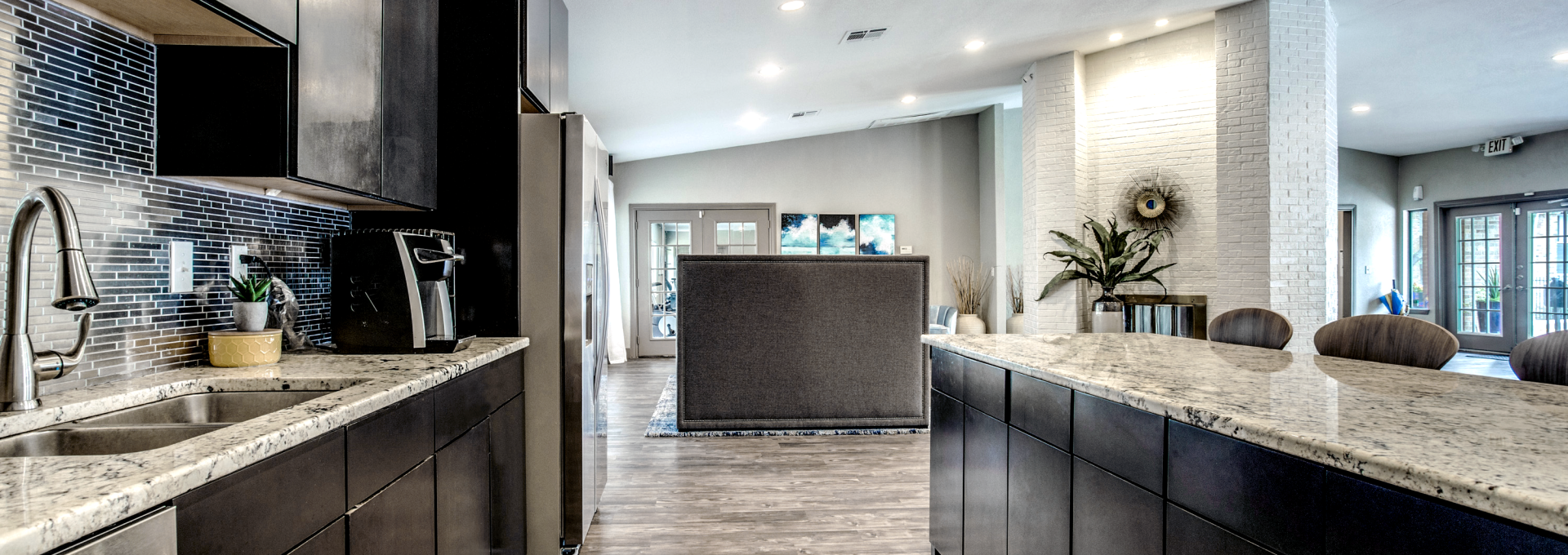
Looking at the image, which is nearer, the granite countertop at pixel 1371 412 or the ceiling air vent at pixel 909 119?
the granite countertop at pixel 1371 412

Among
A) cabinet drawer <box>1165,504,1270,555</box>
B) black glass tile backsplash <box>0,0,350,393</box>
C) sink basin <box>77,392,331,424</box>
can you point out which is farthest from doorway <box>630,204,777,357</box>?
cabinet drawer <box>1165,504,1270,555</box>

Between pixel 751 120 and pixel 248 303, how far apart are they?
516 cm

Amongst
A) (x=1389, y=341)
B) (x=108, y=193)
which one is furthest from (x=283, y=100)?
(x=1389, y=341)

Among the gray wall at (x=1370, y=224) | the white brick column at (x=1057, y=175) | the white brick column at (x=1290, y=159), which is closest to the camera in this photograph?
the white brick column at (x=1290, y=159)

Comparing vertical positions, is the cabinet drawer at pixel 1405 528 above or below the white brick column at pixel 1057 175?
below

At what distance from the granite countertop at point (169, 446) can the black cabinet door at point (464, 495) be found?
0.20 metres

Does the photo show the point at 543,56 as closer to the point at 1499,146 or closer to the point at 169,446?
the point at 169,446

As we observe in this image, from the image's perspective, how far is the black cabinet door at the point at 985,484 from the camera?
1.58 meters

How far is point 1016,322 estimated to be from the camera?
6.35 m

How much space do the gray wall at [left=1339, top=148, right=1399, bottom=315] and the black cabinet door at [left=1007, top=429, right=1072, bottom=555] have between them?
9.64 meters

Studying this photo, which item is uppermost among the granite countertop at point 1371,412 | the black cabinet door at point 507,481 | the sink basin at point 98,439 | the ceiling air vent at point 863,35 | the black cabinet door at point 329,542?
the ceiling air vent at point 863,35

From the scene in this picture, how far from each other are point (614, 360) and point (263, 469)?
6048 mm

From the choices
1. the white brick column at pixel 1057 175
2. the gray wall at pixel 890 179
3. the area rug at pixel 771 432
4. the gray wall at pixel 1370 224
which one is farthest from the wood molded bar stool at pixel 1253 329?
the gray wall at pixel 1370 224

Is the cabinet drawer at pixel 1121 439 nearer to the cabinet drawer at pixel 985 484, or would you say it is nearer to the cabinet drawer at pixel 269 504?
the cabinet drawer at pixel 985 484
